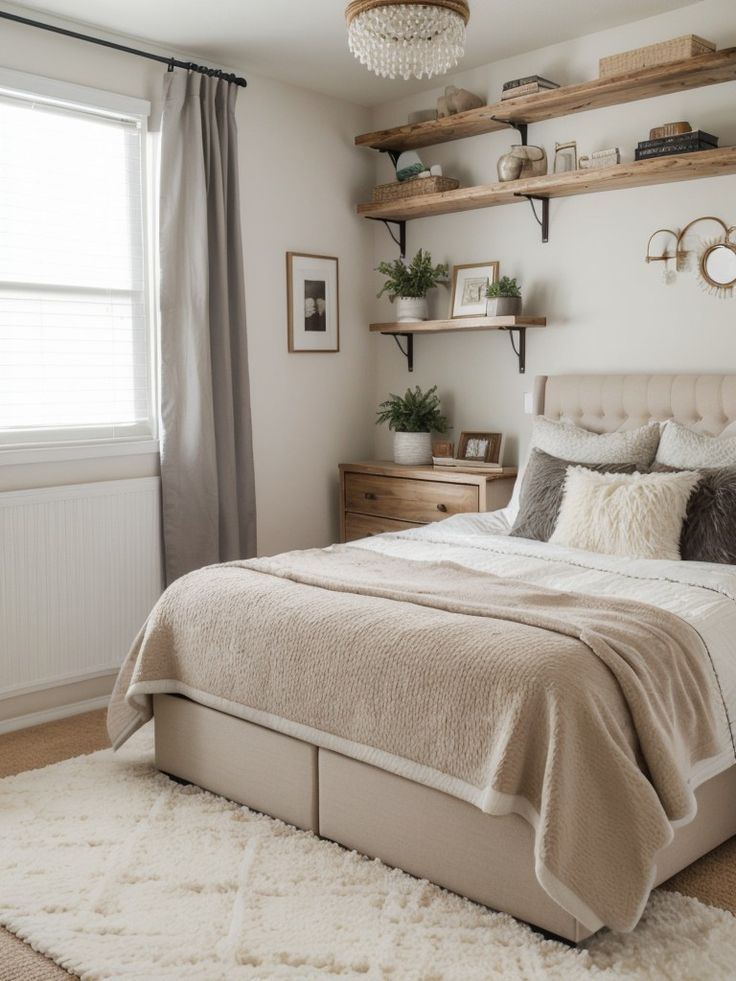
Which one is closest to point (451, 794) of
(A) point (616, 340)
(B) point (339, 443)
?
(A) point (616, 340)

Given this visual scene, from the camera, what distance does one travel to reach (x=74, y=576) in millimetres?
3869

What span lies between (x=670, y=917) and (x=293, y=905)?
0.88 meters

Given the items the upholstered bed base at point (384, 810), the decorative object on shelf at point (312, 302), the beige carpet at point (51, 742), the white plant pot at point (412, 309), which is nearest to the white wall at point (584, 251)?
the white plant pot at point (412, 309)

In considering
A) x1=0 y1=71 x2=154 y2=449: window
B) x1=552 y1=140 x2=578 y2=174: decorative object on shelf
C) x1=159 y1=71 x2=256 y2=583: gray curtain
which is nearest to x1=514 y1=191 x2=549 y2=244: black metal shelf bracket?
x1=552 y1=140 x2=578 y2=174: decorative object on shelf

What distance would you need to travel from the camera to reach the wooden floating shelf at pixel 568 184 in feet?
11.6

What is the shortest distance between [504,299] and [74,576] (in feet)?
7.05

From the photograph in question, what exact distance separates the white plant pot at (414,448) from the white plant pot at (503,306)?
0.70 metres

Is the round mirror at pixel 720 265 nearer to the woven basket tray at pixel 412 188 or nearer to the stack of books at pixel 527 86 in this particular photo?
the stack of books at pixel 527 86

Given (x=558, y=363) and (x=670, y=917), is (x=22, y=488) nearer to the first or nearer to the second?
(x=558, y=363)

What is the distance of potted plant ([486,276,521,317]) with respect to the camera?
13.9 feet

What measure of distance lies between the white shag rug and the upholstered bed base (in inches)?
2.1

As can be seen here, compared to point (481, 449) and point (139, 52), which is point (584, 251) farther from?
point (139, 52)

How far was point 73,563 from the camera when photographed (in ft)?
12.7

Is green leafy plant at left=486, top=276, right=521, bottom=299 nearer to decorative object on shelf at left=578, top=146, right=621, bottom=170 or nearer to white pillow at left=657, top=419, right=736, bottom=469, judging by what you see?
decorative object on shelf at left=578, top=146, right=621, bottom=170
